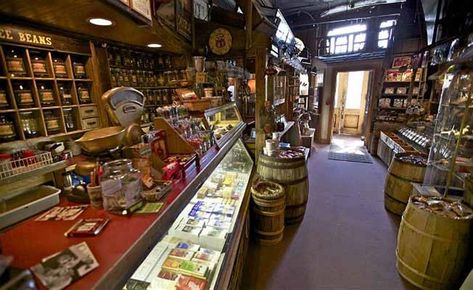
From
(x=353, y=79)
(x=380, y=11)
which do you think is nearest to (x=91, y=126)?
(x=380, y=11)

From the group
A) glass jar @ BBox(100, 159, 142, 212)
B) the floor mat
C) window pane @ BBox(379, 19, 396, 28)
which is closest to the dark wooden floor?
glass jar @ BBox(100, 159, 142, 212)

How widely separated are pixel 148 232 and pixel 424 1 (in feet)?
23.7

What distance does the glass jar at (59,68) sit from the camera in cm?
334

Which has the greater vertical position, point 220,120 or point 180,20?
point 180,20

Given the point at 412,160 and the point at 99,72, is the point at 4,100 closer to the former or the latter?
the point at 99,72

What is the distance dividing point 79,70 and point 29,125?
1118 mm

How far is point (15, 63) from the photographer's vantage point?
2908 millimetres

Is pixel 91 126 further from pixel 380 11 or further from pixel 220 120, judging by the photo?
pixel 380 11

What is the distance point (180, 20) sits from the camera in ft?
10.1

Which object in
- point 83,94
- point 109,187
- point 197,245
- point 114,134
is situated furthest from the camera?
point 83,94

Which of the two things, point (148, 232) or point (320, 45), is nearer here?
point (148, 232)

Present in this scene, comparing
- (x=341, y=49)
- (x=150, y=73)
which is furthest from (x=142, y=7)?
(x=341, y=49)

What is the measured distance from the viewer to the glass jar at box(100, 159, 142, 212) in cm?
100

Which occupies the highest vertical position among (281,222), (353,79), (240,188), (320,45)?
(320,45)
